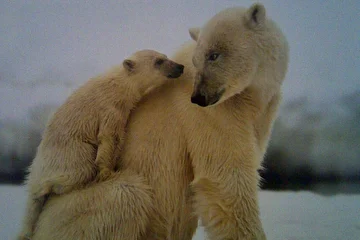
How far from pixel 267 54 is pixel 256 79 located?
95mm

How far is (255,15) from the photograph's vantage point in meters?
1.31

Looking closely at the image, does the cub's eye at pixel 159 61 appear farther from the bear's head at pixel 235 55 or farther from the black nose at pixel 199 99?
the black nose at pixel 199 99

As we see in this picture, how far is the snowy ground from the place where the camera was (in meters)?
2.08

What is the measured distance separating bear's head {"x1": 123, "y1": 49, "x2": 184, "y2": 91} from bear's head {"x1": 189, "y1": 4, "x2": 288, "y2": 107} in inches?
11.8

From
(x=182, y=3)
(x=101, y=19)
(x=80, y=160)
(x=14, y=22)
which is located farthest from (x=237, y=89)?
(x=14, y=22)

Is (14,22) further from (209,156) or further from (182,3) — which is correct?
(209,156)

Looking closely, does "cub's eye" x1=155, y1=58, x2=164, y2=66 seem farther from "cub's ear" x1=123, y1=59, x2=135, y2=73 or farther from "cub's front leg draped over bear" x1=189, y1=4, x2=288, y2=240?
"cub's front leg draped over bear" x1=189, y1=4, x2=288, y2=240

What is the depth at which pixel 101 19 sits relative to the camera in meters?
2.14

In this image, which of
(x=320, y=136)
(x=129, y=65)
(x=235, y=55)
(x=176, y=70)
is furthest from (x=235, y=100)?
(x=320, y=136)

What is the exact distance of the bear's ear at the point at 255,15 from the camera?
1.30m

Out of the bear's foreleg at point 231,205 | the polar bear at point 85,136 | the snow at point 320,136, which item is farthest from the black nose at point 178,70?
the snow at point 320,136

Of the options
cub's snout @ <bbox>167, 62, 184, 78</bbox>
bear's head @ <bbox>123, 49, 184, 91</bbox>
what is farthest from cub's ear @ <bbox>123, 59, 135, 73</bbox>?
cub's snout @ <bbox>167, 62, 184, 78</bbox>

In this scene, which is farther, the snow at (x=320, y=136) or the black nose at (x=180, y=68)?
the snow at (x=320, y=136)

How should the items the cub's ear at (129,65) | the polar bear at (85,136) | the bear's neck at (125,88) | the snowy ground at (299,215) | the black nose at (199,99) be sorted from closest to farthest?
the black nose at (199,99) → the polar bear at (85,136) → the bear's neck at (125,88) → the cub's ear at (129,65) → the snowy ground at (299,215)
